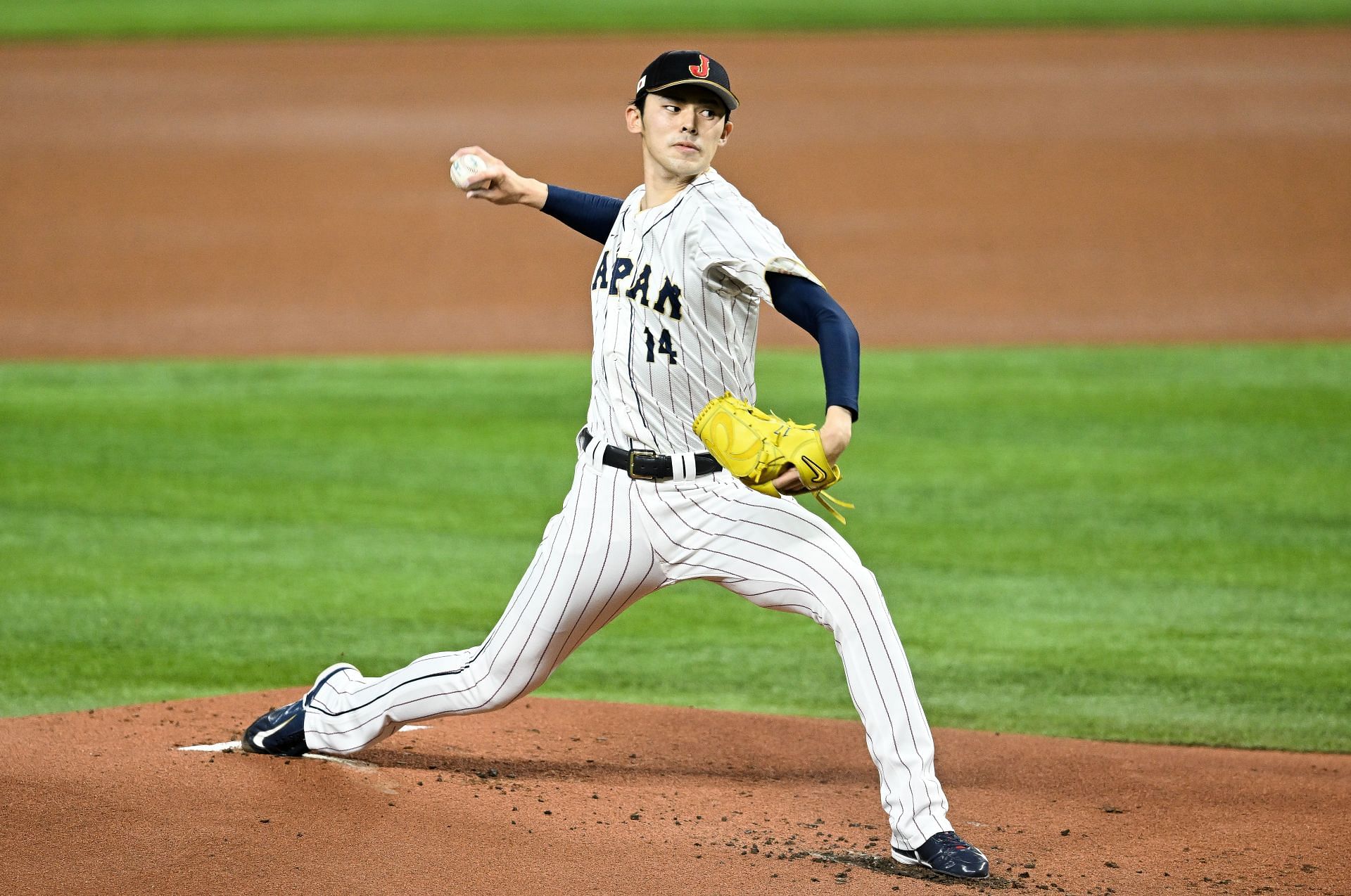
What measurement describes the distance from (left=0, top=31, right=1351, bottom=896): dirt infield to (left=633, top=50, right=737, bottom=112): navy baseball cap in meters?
1.68

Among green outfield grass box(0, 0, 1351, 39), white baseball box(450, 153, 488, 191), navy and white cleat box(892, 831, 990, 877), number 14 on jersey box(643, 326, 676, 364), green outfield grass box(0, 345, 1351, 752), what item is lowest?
navy and white cleat box(892, 831, 990, 877)

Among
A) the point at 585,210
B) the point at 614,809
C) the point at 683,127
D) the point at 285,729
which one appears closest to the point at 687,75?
the point at 683,127

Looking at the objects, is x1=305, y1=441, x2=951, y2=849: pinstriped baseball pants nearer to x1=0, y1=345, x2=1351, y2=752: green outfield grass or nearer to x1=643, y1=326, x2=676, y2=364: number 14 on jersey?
x1=643, y1=326, x2=676, y2=364: number 14 on jersey

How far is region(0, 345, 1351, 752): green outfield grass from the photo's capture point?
217 inches

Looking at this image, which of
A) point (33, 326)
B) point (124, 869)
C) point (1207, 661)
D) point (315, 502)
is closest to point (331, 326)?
point (33, 326)

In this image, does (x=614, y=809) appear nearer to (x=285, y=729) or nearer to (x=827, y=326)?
(x=285, y=729)

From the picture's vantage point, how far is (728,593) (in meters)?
6.73

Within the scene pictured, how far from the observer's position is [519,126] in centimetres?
1705

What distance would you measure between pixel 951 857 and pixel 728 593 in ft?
10.9

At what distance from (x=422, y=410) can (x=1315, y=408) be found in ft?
16.8

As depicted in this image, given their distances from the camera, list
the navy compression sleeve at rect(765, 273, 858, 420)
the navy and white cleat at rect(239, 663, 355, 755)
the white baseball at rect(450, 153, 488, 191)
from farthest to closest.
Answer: the navy and white cleat at rect(239, 663, 355, 755) → the white baseball at rect(450, 153, 488, 191) → the navy compression sleeve at rect(765, 273, 858, 420)

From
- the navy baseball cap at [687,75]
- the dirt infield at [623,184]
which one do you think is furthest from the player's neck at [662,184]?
the dirt infield at [623,184]

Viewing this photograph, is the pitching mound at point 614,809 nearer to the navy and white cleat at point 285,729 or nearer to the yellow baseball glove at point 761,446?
the navy and white cleat at point 285,729

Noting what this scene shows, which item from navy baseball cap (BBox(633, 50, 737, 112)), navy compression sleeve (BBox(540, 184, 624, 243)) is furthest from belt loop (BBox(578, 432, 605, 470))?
navy baseball cap (BBox(633, 50, 737, 112))
